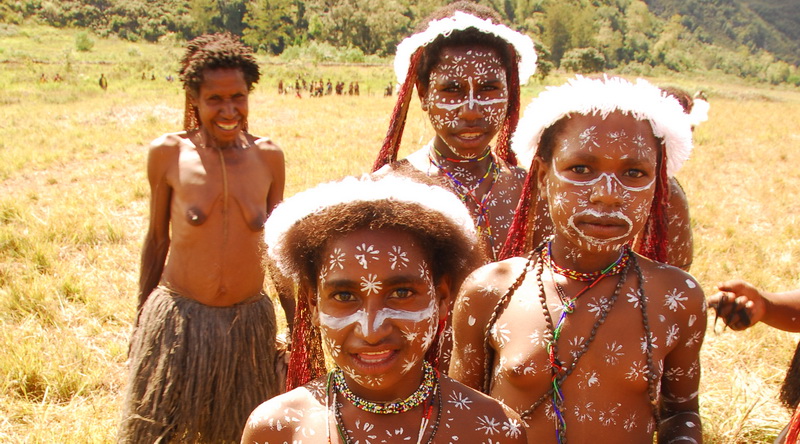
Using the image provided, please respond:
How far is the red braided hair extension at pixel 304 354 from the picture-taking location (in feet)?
6.64

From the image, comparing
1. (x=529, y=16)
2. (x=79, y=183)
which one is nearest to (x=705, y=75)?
(x=529, y=16)

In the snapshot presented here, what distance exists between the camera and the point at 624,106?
195 cm

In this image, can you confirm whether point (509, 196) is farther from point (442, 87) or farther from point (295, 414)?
point (295, 414)

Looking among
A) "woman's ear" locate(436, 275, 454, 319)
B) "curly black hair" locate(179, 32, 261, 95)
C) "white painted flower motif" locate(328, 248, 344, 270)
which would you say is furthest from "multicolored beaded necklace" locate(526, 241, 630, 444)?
"curly black hair" locate(179, 32, 261, 95)

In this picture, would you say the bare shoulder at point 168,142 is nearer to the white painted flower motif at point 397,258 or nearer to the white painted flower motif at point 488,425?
the white painted flower motif at point 397,258

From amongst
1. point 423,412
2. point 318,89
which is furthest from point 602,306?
point 318,89

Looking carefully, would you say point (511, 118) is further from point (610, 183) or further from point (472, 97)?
point (610, 183)

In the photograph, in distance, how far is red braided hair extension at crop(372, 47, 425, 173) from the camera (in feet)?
9.82

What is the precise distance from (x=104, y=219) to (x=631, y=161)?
22.1ft

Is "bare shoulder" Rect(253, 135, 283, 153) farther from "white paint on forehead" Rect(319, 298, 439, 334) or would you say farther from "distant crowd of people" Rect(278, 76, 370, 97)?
"distant crowd of people" Rect(278, 76, 370, 97)

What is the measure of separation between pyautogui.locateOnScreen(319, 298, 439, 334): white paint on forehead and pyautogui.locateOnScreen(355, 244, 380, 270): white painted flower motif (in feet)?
0.42

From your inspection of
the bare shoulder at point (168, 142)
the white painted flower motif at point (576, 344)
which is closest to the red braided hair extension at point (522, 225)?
the white painted flower motif at point (576, 344)

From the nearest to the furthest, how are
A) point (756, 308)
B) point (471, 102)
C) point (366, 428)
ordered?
point (366, 428)
point (756, 308)
point (471, 102)

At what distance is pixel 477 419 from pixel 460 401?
2.7 inches
